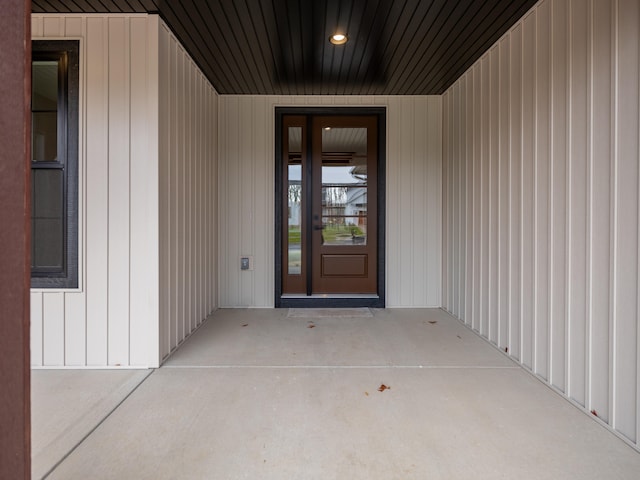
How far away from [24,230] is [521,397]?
2.52 metres

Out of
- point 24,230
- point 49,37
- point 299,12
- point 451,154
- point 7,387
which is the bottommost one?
point 7,387

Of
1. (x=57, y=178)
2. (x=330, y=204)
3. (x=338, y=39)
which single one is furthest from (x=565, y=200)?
(x=57, y=178)

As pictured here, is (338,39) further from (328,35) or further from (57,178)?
(57,178)

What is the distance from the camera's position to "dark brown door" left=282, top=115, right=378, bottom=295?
4426 mm

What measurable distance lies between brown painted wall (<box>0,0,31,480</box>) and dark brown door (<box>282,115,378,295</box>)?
3.73m

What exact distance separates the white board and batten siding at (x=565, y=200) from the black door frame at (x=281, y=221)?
124cm

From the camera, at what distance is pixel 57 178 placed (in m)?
2.53

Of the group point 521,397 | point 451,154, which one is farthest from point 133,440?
point 451,154

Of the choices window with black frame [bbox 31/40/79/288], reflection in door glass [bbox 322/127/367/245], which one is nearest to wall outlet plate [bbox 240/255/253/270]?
reflection in door glass [bbox 322/127/367/245]

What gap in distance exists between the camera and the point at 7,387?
67 cm

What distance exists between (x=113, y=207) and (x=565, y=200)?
10.1 ft

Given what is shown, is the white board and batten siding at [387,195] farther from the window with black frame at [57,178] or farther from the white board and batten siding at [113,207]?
the window with black frame at [57,178]

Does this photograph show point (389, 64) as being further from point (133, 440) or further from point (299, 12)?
point (133, 440)

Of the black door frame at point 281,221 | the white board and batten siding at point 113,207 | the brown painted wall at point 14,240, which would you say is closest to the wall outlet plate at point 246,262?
the black door frame at point 281,221
